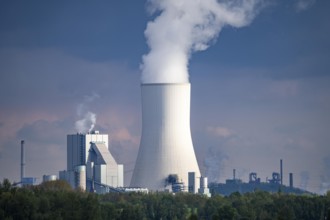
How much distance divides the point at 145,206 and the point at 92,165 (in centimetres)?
1872

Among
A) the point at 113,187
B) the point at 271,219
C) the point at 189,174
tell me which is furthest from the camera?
the point at 113,187

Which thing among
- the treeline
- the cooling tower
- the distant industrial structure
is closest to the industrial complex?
the cooling tower

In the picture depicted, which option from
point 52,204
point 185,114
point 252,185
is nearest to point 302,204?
point 185,114

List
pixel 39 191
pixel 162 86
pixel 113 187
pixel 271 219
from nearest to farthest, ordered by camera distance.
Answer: pixel 271 219 < pixel 39 191 < pixel 162 86 < pixel 113 187

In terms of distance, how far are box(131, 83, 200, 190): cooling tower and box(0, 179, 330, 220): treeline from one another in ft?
5.80

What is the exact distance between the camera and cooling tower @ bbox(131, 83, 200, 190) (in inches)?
2454

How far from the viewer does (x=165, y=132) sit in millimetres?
63344

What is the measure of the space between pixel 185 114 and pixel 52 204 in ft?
57.8

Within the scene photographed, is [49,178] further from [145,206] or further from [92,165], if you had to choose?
[145,206]

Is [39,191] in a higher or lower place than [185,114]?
lower

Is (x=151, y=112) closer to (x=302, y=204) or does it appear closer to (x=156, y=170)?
(x=156, y=170)

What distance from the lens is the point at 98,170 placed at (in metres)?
75.6

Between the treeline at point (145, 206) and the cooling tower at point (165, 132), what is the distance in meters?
1.77

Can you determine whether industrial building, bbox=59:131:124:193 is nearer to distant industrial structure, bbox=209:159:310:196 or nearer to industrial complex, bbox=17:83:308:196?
industrial complex, bbox=17:83:308:196
